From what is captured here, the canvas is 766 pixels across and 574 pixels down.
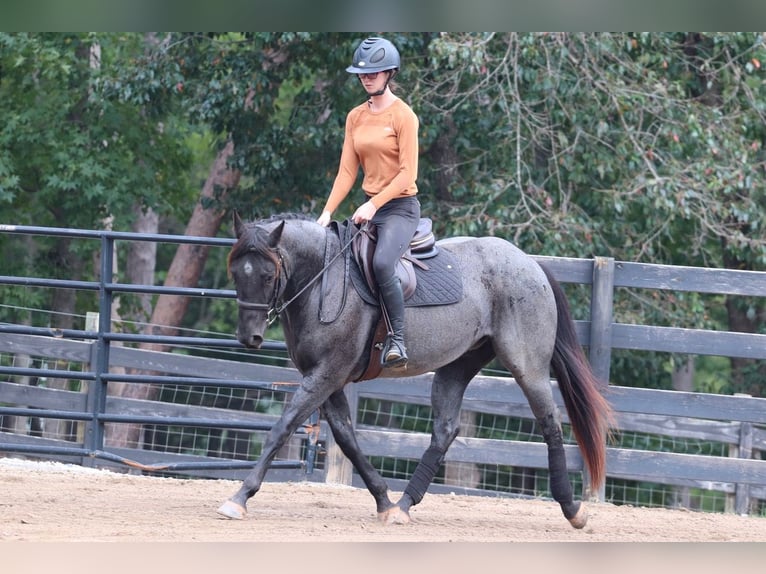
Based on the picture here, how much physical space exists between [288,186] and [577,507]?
25.8 feet

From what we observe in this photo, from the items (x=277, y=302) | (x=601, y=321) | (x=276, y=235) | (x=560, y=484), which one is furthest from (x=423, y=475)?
(x=601, y=321)

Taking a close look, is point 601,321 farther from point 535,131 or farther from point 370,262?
point 535,131

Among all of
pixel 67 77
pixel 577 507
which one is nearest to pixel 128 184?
pixel 67 77

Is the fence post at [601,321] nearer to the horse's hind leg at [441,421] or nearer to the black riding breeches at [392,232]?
the horse's hind leg at [441,421]

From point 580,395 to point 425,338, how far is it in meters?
1.12

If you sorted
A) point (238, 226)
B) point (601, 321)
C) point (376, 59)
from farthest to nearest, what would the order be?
point (601, 321) → point (376, 59) → point (238, 226)

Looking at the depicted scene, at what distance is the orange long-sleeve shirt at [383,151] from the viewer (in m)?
5.10

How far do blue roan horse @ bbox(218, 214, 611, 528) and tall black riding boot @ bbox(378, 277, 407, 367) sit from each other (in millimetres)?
142

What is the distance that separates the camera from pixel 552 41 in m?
10.7

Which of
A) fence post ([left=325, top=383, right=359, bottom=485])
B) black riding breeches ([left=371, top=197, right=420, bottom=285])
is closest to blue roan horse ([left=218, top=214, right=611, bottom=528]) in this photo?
black riding breeches ([left=371, top=197, right=420, bottom=285])

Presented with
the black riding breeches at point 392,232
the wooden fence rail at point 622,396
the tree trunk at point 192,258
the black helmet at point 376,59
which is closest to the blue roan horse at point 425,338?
the black riding breeches at point 392,232

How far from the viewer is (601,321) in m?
7.09

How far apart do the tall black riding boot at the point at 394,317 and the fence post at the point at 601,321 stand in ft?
7.59
